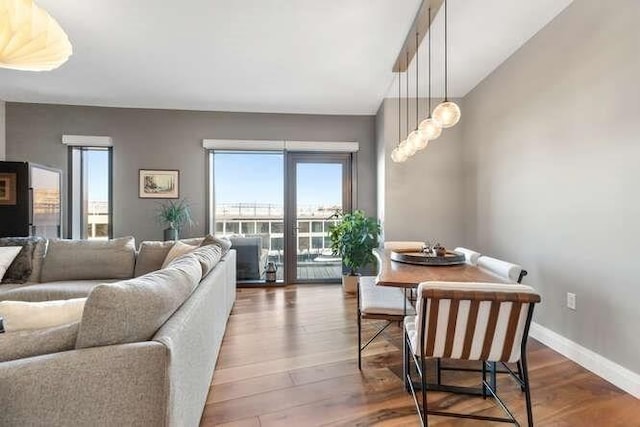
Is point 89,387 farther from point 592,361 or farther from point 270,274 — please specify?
point 270,274

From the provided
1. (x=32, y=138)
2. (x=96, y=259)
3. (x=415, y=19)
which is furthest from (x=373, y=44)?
(x=32, y=138)

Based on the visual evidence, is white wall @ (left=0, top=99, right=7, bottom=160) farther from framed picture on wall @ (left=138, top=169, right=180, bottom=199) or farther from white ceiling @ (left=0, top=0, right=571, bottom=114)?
framed picture on wall @ (left=138, top=169, right=180, bottom=199)

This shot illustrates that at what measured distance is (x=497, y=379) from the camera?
215 cm

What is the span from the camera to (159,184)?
4.63 metres

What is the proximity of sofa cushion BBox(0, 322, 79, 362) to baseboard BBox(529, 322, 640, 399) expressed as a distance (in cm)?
300

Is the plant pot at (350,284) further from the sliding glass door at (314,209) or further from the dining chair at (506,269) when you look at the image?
the dining chair at (506,269)

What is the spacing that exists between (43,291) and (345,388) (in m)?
2.68

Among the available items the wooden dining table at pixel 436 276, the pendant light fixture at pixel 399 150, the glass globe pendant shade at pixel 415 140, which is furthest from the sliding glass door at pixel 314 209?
the wooden dining table at pixel 436 276

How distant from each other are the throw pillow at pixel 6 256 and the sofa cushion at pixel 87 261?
0.23 metres

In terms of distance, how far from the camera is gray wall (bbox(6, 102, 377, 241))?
4406 mm

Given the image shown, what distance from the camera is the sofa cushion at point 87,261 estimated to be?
3.04 m

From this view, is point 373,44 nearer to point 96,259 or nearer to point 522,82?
point 522,82

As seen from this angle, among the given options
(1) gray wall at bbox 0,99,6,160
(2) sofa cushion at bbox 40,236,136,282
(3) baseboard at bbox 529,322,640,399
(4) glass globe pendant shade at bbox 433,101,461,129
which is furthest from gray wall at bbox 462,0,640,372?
(1) gray wall at bbox 0,99,6,160

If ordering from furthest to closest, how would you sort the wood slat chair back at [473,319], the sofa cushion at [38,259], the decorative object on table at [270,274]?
the decorative object on table at [270,274]
the sofa cushion at [38,259]
the wood slat chair back at [473,319]
